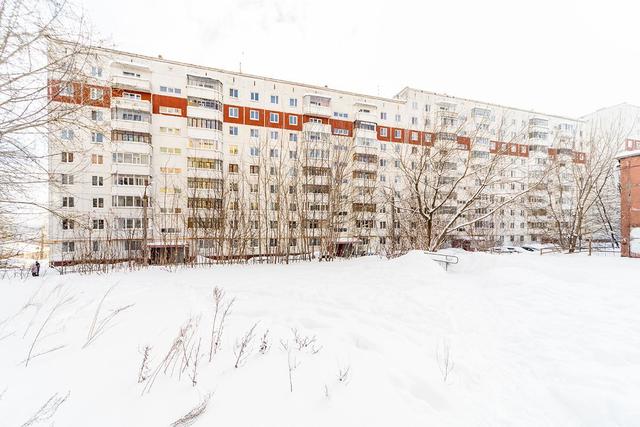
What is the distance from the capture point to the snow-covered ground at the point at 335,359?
2.38 metres

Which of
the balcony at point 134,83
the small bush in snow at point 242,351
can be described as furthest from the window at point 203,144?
the small bush in snow at point 242,351

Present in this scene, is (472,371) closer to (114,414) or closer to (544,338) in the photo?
(544,338)

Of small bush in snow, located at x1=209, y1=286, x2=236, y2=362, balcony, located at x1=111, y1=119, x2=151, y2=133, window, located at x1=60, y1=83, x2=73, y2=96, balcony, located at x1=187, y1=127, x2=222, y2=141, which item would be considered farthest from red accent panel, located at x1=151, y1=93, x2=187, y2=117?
small bush in snow, located at x1=209, y1=286, x2=236, y2=362

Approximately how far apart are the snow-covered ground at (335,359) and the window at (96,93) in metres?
4.32

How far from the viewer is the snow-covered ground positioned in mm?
2383

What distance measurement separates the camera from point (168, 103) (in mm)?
27875

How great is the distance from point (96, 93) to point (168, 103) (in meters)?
26.9

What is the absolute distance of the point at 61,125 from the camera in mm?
5000

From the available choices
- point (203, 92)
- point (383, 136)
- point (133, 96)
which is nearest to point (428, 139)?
point (383, 136)

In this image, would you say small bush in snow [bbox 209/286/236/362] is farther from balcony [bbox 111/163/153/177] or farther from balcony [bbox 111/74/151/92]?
balcony [bbox 111/74/151/92]

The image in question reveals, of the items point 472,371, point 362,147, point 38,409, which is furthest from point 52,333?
point 362,147

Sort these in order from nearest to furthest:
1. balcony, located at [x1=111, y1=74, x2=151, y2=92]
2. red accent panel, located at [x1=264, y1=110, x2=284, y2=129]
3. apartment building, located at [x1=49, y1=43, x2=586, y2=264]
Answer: apartment building, located at [x1=49, y1=43, x2=586, y2=264]
balcony, located at [x1=111, y1=74, x2=151, y2=92]
red accent panel, located at [x1=264, y1=110, x2=284, y2=129]

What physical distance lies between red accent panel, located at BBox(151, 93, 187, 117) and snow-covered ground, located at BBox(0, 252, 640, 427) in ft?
86.2

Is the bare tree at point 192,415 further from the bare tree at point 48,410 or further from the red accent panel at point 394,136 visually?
the red accent panel at point 394,136
